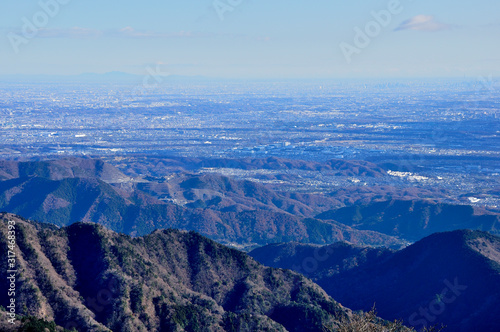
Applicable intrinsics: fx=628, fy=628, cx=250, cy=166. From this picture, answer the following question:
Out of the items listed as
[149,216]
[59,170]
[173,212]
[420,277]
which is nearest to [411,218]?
[173,212]

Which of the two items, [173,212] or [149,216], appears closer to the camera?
[149,216]

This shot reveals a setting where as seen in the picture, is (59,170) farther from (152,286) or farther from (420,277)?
(152,286)

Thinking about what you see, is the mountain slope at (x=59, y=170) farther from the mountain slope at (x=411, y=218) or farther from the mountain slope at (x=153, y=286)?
the mountain slope at (x=153, y=286)

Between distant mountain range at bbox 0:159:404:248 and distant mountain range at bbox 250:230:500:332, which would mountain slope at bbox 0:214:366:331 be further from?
distant mountain range at bbox 0:159:404:248

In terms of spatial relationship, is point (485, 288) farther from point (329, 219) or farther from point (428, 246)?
point (329, 219)

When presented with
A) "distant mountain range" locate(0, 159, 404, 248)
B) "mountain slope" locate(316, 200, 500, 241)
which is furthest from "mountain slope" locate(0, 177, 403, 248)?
"mountain slope" locate(316, 200, 500, 241)

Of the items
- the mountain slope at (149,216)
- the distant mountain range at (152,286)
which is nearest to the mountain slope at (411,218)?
the mountain slope at (149,216)
